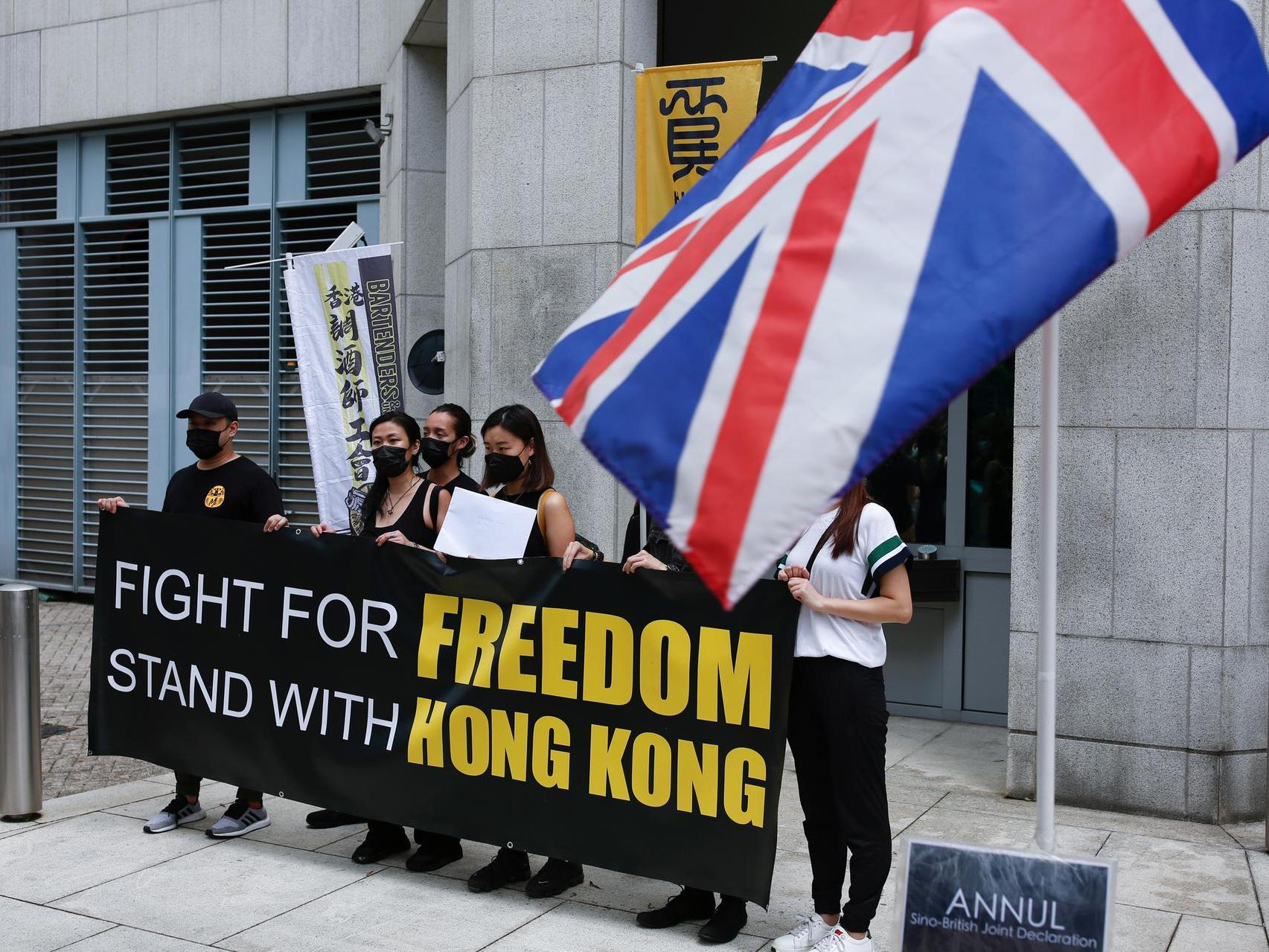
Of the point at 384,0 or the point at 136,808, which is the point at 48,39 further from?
the point at 136,808

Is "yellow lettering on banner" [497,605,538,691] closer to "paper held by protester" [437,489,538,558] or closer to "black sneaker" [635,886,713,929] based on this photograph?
"paper held by protester" [437,489,538,558]

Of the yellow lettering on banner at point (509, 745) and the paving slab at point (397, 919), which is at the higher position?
the yellow lettering on banner at point (509, 745)

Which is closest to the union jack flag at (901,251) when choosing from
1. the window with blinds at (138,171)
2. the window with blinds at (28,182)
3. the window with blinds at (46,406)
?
the window with blinds at (138,171)

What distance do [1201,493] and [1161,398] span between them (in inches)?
21.0

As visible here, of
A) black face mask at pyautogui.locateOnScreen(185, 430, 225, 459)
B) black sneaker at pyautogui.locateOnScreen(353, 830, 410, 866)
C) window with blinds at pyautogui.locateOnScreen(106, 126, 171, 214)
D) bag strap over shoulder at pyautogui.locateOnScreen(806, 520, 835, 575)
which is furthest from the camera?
window with blinds at pyautogui.locateOnScreen(106, 126, 171, 214)

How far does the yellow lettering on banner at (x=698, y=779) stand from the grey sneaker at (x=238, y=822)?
2.50 m

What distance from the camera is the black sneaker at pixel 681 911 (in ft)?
17.3

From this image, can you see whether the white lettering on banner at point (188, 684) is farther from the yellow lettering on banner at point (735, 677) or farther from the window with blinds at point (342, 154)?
the window with blinds at point (342, 154)

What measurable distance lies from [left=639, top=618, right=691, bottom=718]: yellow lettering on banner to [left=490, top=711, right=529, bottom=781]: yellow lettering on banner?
1.97 feet

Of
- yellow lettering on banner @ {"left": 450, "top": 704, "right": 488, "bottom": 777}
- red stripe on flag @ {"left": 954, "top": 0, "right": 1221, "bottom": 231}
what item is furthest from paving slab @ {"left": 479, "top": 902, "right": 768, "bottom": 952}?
red stripe on flag @ {"left": 954, "top": 0, "right": 1221, "bottom": 231}

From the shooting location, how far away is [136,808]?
7.02m

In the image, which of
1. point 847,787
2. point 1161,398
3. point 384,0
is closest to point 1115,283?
point 1161,398

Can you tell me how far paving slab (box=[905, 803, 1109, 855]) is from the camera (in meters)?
6.39

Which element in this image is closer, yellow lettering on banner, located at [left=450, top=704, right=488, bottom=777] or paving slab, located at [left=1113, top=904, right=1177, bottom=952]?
paving slab, located at [left=1113, top=904, right=1177, bottom=952]
